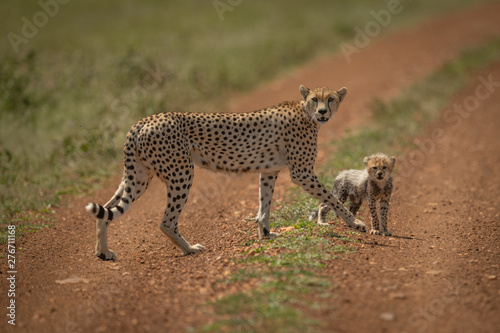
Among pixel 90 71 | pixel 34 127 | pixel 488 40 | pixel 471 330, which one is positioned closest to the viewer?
pixel 471 330

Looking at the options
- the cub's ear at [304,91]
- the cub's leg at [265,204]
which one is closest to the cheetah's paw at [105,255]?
the cub's leg at [265,204]

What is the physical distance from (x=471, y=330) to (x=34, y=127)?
33.3 ft

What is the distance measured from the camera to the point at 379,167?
7020 millimetres

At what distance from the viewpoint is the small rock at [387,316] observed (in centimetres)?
463

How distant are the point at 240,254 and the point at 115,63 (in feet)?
30.5

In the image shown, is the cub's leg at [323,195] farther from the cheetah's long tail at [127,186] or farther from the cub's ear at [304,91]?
the cheetah's long tail at [127,186]

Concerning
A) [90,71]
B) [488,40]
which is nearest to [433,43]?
[488,40]

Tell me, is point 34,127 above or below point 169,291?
above

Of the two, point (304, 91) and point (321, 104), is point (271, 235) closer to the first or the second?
point (321, 104)

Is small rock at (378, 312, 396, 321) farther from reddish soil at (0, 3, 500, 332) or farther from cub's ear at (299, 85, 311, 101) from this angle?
cub's ear at (299, 85, 311, 101)

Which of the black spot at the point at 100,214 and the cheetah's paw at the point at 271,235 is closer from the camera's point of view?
the black spot at the point at 100,214

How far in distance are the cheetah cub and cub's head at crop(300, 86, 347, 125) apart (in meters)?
0.78

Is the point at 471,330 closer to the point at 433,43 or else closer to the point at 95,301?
the point at 95,301

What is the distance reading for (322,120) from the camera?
6887 mm
